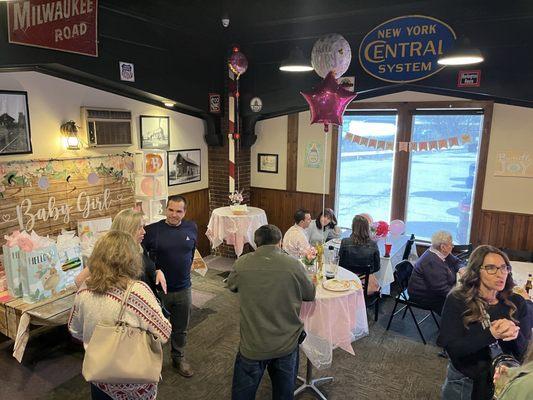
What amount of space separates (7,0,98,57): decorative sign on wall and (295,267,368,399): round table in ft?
10.4

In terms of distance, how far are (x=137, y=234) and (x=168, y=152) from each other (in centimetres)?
312

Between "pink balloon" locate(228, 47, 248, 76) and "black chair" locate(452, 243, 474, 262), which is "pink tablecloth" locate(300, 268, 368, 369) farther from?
"pink balloon" locate(228, 47, 248, 76)

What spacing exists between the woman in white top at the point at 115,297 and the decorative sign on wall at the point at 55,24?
2461mm

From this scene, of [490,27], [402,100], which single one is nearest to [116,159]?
[402,100]

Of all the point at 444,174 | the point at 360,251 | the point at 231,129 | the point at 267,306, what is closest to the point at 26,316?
the point at 267,306

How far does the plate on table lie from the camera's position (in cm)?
308

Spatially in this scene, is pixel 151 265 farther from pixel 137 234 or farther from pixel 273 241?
pixel 273 241

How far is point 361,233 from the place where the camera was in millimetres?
4238

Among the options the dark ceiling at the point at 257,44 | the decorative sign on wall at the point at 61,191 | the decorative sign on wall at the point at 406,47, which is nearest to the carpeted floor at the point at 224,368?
the decorative sign on wall at the point at 61,191

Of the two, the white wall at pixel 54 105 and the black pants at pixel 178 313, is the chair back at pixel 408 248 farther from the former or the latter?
the white wall at pixel 54 105

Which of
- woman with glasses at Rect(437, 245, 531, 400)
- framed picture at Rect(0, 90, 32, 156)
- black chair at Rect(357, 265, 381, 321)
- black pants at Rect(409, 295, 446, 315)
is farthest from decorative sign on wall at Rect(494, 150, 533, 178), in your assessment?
framed picture at Rect(0, 90, 32, 156)

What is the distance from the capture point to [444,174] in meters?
5.52

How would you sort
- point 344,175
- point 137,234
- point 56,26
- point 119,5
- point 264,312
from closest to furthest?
1. point 264,312
2. point 137,234
3. point 56,26
4. point 119,5
5. point 344,175

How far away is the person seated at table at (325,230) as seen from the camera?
16.9 ft
